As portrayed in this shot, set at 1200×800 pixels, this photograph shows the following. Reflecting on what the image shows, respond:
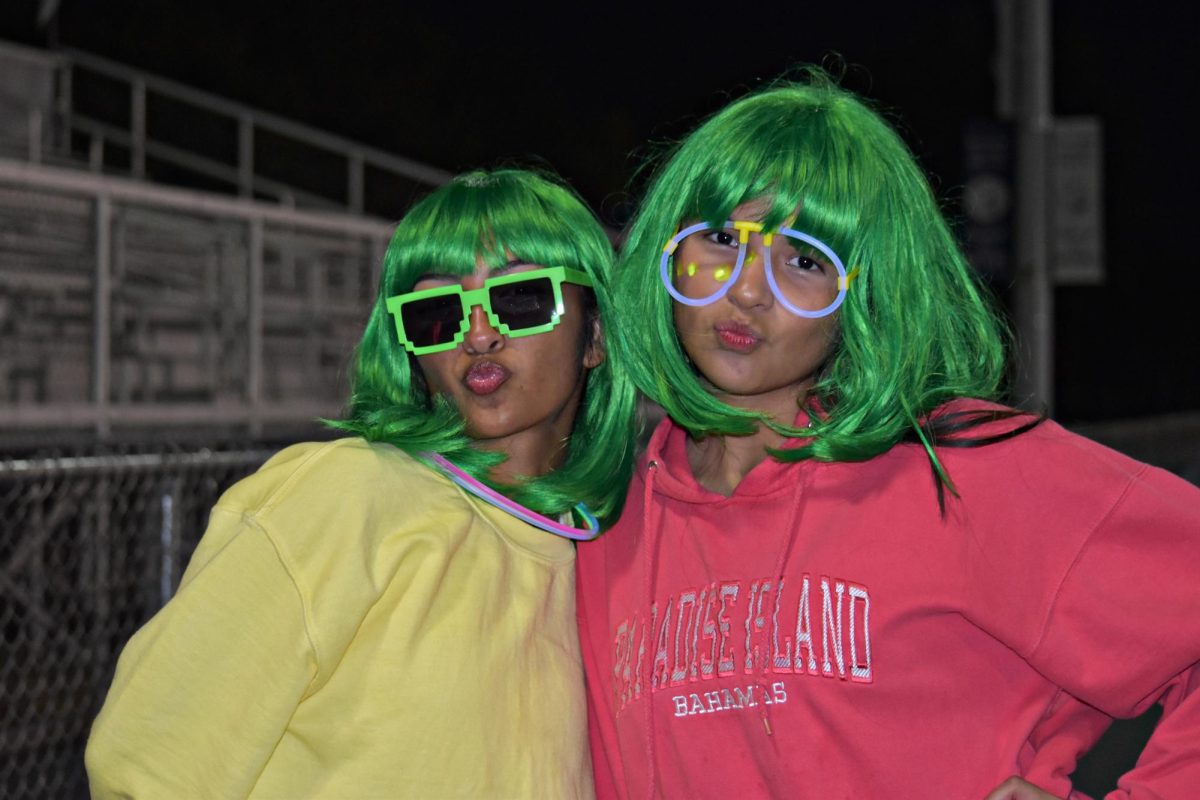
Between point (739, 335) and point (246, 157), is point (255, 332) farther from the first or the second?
point (246, 157)

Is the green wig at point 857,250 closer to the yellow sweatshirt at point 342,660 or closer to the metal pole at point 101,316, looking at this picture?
the yellow sweatshirt at point 342,660

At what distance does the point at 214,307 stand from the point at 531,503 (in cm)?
398

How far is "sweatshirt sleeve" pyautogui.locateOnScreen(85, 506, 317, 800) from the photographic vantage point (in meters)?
1.97

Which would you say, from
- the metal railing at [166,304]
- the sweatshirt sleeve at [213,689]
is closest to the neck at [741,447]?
the sweatshirt sleeve at [213,689]

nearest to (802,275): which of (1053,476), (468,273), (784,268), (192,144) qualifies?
(784,268)

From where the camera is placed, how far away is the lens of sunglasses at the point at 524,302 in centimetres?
240

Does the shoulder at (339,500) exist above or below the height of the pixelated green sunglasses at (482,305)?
below

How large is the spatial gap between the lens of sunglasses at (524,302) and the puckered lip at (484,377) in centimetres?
7

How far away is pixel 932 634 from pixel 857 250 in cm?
55

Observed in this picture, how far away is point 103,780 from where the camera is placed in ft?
6.48

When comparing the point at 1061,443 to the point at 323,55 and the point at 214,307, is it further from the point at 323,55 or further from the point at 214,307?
the point at 323,55

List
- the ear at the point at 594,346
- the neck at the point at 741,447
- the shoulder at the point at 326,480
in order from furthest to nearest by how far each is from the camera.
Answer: the ear at the point at 594,346 → the neck at the point at 741,447 → the shoulder at the point at 326,480

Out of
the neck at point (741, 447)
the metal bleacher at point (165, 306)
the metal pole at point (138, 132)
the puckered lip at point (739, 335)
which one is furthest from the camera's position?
the metal pole at point (138, 132)

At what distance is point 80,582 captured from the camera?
4.42 m
